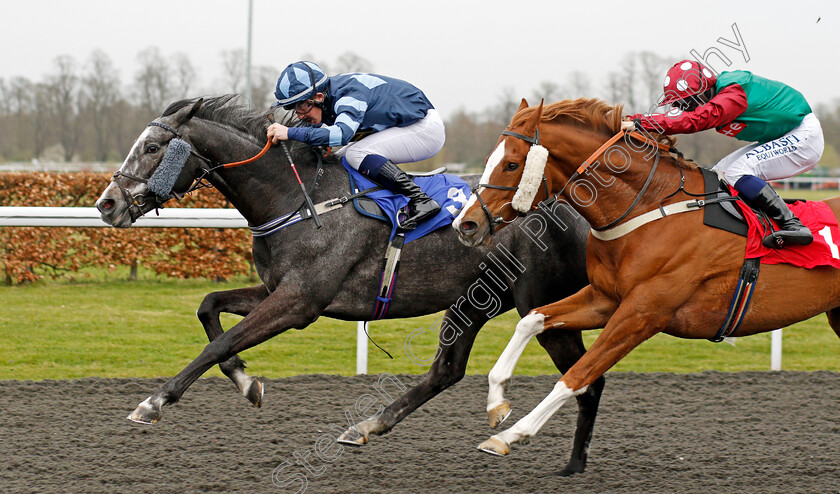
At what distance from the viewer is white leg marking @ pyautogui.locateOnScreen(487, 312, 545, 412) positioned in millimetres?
3258

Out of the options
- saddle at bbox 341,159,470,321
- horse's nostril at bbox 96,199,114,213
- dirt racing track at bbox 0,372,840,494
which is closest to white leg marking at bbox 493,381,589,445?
dirt racing track at bbox 0,372,840,494

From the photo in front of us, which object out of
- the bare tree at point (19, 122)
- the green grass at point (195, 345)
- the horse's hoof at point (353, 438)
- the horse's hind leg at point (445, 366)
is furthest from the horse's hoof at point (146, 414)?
the bare tree at point (19, 122)

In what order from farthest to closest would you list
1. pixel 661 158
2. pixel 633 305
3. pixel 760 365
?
pixel 760 365 → pixel 661 158 → pixel 633 305

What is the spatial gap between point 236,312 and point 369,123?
114 cm

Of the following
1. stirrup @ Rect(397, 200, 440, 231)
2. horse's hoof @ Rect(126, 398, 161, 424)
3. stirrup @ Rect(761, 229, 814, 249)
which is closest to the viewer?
horse's hoof @ Rect(126, 398, 161, 424)

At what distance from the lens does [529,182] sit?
3.27 meters

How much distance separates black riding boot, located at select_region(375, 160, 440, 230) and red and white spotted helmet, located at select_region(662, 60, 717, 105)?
1.19 m

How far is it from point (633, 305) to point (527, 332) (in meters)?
0.43

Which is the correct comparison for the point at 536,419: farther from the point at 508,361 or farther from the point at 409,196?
the point at 409,196

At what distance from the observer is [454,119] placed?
73.3ft

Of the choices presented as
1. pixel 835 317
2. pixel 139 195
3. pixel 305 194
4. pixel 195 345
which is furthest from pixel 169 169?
pixel 195 345

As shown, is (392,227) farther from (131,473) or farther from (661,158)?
(131,473)

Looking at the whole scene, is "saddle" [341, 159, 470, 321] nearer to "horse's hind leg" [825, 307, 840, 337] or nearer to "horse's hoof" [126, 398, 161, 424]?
"horse's hoof" [126, 398, 161, 424]

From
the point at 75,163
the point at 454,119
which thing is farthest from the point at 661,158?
the point at 75,163
